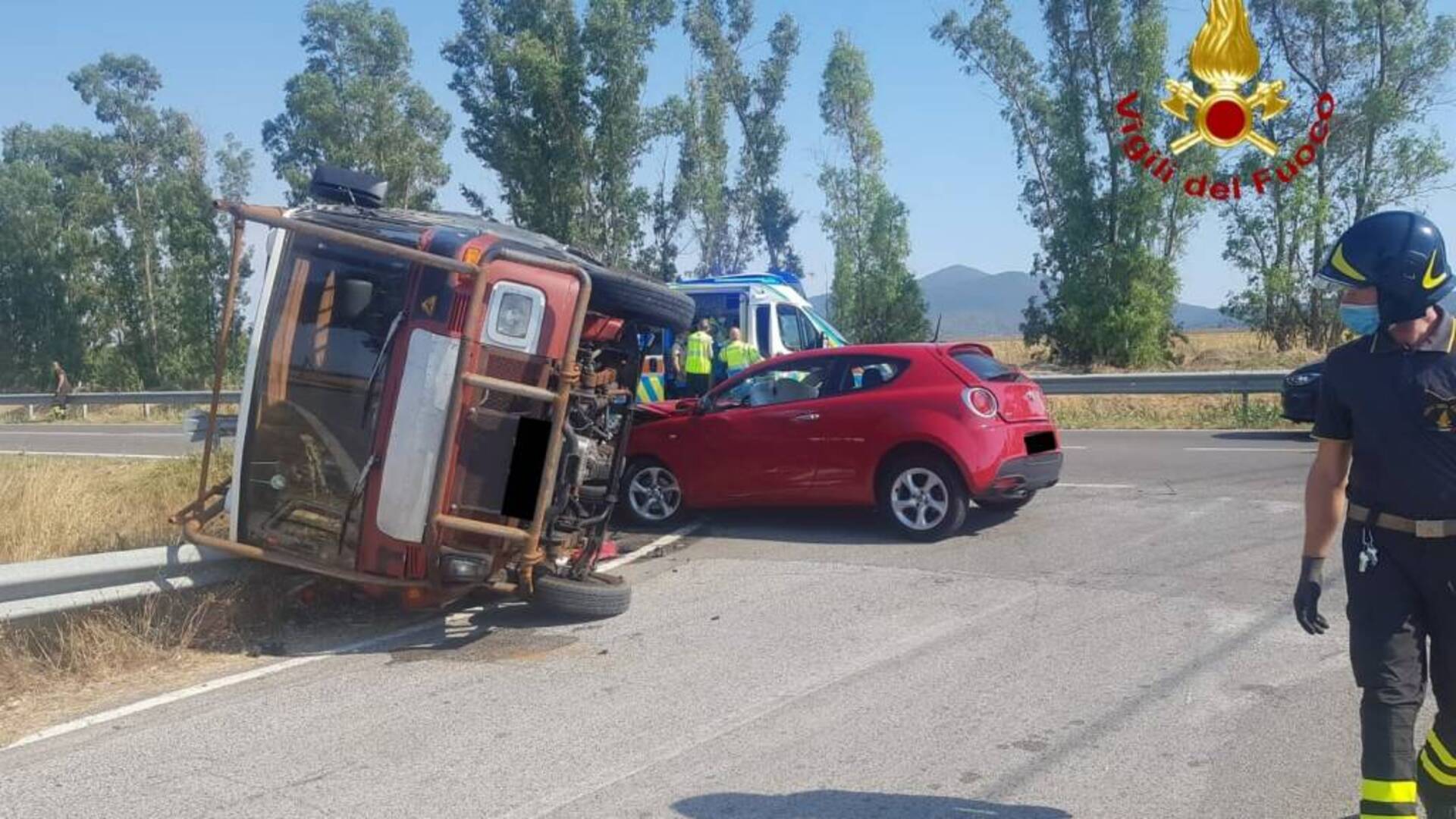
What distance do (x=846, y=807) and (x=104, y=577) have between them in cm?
418

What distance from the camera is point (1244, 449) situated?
13.9 meters

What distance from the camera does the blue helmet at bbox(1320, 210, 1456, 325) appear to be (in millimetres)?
3324

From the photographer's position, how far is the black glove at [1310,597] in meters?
3.57

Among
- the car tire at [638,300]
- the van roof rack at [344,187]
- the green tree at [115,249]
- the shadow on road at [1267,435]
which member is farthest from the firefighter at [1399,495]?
the green tree at [115,249]

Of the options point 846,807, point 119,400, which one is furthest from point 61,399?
point 846,807

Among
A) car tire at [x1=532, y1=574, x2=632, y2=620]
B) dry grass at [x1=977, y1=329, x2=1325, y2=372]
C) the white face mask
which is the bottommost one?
car tire at [x1=532, y1=574, x2=632, y2=620]

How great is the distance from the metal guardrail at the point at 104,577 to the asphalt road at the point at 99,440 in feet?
34.1

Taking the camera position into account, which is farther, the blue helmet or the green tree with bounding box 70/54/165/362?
the green tree with bounding box 70/54/165/362

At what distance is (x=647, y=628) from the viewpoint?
22.0 feet

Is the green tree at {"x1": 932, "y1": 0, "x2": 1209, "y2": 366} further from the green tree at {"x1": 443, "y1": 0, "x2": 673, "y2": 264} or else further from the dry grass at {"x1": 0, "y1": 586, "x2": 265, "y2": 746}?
the dry grass at {"x1": 0, "y1": 586, "x2": 265, "y2": 746}

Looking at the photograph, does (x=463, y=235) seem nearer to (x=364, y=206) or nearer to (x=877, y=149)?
(x=364, y=206)

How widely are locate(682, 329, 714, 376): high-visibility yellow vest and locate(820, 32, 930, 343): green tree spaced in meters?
23.8

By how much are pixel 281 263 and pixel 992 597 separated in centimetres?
467

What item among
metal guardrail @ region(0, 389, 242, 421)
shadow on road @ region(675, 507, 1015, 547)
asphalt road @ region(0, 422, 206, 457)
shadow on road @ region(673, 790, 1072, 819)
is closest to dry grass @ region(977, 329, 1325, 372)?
asphalt road @ region(0, 422, 206, 457)
